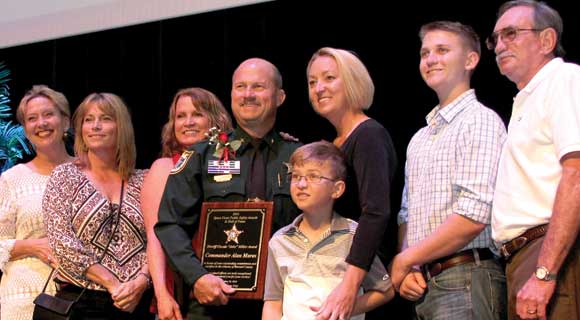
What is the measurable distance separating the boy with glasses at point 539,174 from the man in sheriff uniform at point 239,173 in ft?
3.36

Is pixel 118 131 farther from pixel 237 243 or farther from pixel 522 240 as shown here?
pixel 522 240

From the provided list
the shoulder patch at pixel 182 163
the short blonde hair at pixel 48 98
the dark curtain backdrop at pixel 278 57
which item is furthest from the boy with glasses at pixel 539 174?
the short blonde hair at pixel 48 98

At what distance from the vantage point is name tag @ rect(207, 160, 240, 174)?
3.60 m

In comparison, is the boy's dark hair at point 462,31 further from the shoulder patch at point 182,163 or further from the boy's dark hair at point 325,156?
the shoulder patch at point 182,163

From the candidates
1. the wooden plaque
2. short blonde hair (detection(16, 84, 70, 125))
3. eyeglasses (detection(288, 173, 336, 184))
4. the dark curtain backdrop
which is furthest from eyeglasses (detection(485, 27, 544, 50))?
short blonde hair (detection(16, 84, 70, 125))

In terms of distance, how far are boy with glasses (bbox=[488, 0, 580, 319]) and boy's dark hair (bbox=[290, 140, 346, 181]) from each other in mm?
627

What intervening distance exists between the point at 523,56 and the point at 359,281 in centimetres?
105

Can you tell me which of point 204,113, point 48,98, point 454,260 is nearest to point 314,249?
point 454,260

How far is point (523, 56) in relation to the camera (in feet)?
10.1

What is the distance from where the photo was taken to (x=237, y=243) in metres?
3.46

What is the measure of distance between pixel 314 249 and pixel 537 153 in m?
0.92

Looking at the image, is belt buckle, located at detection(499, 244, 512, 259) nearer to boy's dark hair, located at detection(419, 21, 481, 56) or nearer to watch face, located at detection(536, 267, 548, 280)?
watch face, located at detection(536, 267, 548, 280)

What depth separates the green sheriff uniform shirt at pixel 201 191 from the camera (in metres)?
3.55

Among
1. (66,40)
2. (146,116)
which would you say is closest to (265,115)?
(146,116)
